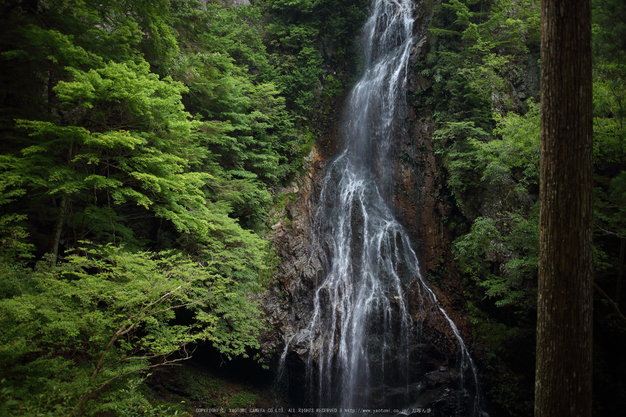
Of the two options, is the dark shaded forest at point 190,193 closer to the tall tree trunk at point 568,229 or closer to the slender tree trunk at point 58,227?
the slender tree trunk at point 58,227

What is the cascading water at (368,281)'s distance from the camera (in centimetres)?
984

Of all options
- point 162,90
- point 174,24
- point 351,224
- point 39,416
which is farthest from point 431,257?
point 174,24

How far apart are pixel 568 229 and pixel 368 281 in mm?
9001

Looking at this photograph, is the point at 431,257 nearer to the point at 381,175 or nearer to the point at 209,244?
the point at 381,175

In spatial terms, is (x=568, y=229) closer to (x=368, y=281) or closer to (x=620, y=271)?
(x=620, y=271)

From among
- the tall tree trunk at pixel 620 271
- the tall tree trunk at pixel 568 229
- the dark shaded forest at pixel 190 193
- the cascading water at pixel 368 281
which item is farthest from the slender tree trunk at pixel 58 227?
the tall tree trunk at pixel 620 271

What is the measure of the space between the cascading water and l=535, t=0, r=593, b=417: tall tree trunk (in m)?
7.65

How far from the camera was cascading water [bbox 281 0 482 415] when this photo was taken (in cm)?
984

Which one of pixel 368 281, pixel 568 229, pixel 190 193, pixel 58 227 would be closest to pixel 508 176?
pixel 368 281

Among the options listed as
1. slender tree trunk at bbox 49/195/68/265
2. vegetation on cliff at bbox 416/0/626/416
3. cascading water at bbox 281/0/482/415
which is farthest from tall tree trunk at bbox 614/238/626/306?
slender tree trunk at bbox 49/195/68/265

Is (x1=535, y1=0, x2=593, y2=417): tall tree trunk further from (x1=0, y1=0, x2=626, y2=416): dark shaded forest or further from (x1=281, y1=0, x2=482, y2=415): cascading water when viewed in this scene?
(x1=281, y1=0, x2=482, y2=415): cascading water

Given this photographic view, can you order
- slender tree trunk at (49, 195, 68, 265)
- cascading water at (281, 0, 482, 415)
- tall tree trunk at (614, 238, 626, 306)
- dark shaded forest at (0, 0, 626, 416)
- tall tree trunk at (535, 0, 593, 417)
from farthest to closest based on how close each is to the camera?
cascading water at (281, 0, 482, 415) < tall tree trunk at (614, 238, 626, 306) < slender tree trunk at (49, 195, 68, 265) < dark shaded forest at (0, 0, 626, 416) < tall tree trunk at (535, 0, 593, 417)

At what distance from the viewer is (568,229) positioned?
289 centimetres

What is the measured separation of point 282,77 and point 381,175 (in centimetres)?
668
